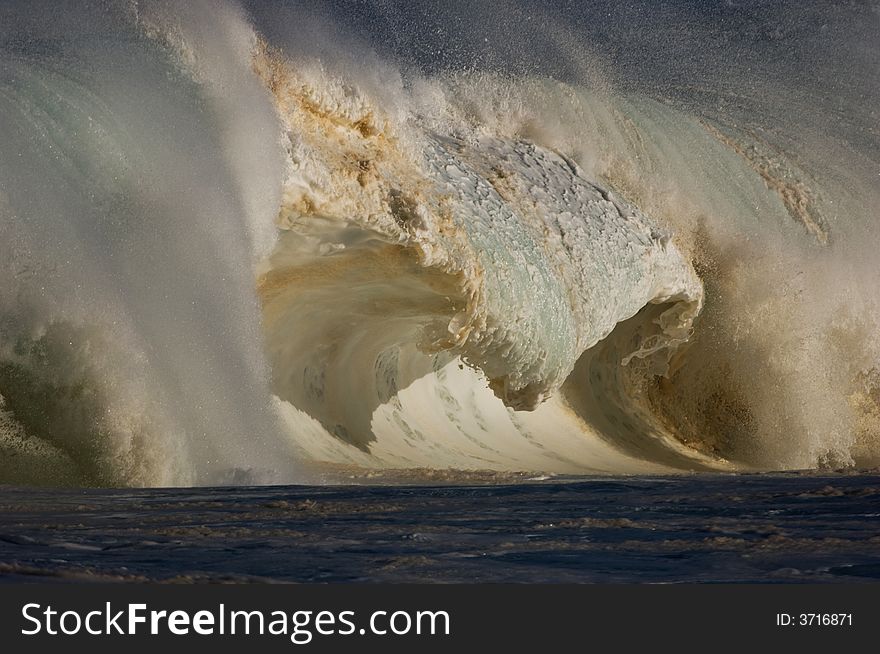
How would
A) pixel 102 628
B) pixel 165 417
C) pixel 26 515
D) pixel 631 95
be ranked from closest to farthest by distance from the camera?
pixel 102 628
pixel 26 515
pixel 165 417
pixel 631 95

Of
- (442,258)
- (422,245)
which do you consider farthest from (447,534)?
(442,258)

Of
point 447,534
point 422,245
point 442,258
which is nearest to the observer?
point 447,534

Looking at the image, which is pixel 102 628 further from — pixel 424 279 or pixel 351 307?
pixel 351 307

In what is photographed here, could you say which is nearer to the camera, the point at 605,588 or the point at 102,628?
the point at 102,628

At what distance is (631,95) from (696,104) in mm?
755

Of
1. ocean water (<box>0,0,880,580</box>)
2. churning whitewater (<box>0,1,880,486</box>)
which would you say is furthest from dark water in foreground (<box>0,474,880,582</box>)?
churning whitewater (<box>0,1,880,486</box>)

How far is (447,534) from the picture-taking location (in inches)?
142

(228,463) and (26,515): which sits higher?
(228,463)

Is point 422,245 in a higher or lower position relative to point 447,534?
higher

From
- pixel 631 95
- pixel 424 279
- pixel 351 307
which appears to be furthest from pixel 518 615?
pixel 631 95

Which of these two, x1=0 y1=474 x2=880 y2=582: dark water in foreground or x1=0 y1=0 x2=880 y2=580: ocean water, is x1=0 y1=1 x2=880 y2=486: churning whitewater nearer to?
x1=0 y1=0 x2=880 y2=580: ocean water

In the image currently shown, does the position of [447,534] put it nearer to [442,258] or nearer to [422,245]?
[422,245]

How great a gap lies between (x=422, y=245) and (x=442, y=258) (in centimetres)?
19

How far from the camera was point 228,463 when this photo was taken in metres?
6.44
